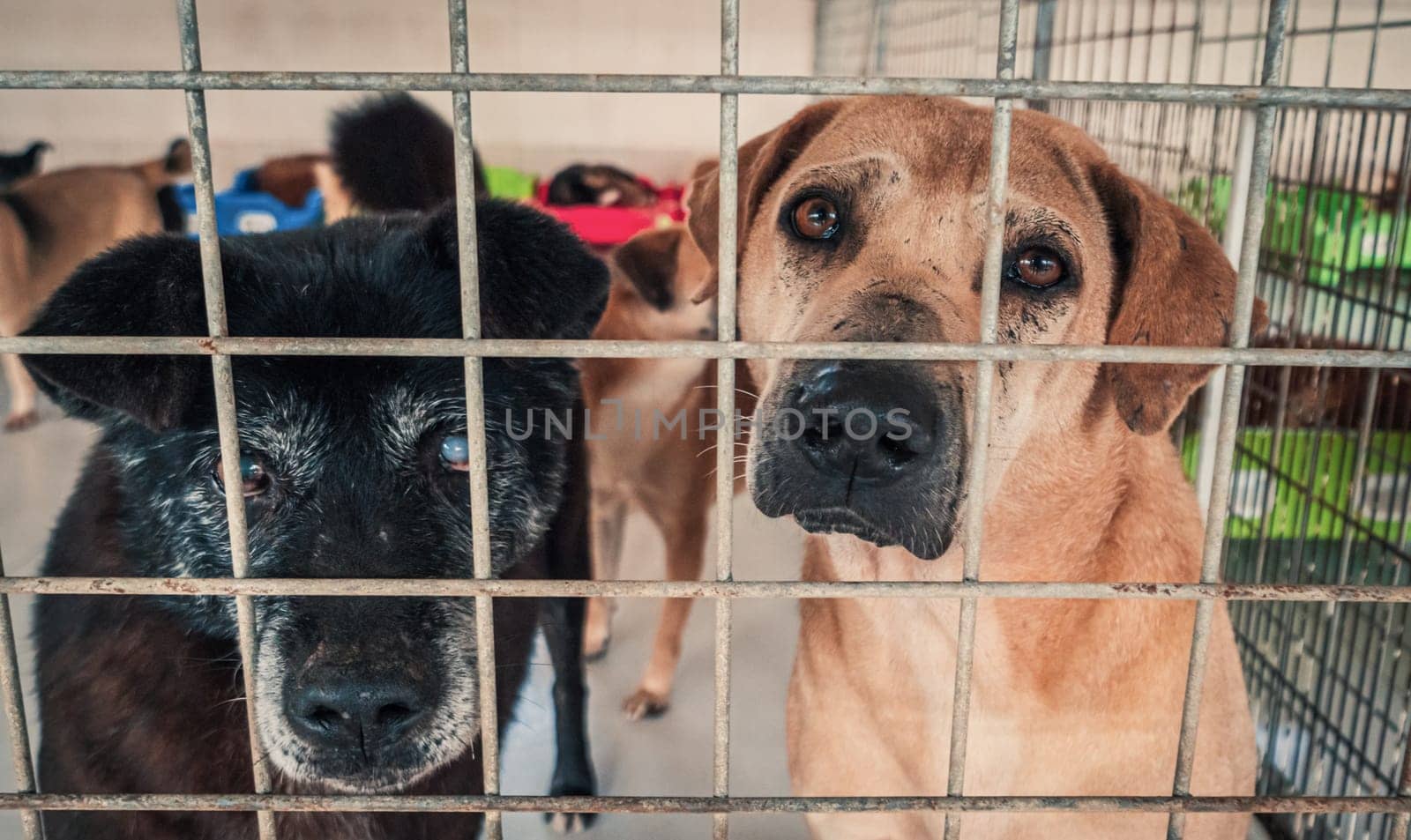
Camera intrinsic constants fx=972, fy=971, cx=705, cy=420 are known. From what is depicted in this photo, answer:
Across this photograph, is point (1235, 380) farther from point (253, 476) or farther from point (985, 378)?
point (253, 476)

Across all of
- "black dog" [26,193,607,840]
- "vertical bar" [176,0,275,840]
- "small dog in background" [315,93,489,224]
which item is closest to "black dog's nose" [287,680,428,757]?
"black dog" [26,193,607,840]

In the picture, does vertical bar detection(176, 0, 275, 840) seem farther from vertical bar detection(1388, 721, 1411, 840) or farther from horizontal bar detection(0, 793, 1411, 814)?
vertical bar detection(1388, 721, 1411, 840)

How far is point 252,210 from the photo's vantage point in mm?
3418

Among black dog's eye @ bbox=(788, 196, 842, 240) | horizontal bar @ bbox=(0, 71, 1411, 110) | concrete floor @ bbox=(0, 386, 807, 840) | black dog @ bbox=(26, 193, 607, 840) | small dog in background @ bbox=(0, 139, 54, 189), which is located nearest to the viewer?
horizontal bar @ bbox=(0, 71, 1411, 110)

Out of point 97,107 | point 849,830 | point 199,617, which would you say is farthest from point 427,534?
point 97,107

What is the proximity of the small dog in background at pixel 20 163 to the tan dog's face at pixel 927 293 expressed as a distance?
3.46m

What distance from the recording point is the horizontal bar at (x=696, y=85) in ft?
2.47

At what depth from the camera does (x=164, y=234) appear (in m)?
1.24

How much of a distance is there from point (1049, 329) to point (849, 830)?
2.52ft

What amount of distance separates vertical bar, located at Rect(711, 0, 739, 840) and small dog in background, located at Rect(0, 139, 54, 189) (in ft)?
12.7

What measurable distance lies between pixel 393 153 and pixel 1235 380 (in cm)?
162

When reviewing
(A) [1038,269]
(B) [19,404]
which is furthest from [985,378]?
(B) [19,404]

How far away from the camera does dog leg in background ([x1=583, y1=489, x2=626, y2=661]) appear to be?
2598 millimetres

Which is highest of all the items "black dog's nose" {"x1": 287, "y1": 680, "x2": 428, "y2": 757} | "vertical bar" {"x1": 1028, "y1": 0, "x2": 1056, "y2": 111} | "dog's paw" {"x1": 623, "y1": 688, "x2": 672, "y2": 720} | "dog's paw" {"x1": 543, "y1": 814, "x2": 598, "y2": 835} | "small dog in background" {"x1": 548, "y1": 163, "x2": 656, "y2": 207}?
"vertical bar" {"x1": 1028, "y1": 0, "x2": 1056, "y2": 111}
